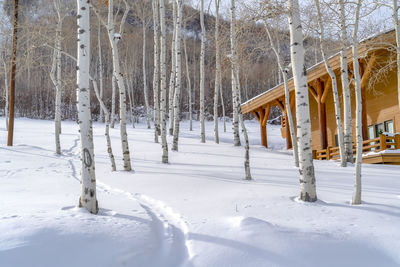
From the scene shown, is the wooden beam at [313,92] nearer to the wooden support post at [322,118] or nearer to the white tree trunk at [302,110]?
the wooden support post at [322,118]

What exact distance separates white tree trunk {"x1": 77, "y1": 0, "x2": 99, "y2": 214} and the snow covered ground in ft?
0.95

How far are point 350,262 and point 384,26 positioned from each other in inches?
403

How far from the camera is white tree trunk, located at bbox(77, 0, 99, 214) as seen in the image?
481cm

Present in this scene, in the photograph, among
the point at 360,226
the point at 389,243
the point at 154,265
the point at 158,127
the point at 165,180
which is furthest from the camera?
the point at 158,127

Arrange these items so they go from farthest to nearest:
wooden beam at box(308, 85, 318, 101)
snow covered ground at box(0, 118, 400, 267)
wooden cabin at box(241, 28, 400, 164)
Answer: wooden beam at box(308, 85, 318, 101), wooden cabin at box(241, 28, 400, 164), snow covered ground at box(0, 118, 400, 267)

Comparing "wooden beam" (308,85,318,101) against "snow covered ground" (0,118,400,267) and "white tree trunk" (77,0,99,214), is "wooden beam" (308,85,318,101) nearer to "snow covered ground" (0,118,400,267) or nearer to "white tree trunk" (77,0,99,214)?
"snow covered ground" (0,118,400,267)

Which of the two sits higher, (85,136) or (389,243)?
(85,136)

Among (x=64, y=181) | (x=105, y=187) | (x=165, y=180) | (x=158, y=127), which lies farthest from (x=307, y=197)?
(x=158, y=127)

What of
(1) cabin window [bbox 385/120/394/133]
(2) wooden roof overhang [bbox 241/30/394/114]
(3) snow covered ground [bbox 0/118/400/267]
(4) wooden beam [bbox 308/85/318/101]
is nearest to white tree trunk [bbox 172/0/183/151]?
(3) snow covered ground [bbox 0/118/400/267]

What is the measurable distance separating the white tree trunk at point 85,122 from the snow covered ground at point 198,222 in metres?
Result: 0.29

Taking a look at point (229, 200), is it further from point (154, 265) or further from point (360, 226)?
point (154, 265)

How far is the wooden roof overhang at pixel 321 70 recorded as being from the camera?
10832 mm

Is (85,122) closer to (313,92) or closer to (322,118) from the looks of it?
(322,118)

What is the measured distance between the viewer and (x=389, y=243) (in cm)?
387
